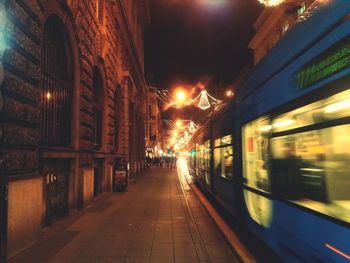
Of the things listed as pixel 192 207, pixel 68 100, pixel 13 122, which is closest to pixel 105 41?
pixel 68 100

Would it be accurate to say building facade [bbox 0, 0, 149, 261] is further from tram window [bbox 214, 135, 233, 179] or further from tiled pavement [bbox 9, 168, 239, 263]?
tram window [bbox 214, 135, 233, 179]

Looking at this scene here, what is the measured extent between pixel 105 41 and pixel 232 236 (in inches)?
425

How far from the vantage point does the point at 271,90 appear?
19.5 ft

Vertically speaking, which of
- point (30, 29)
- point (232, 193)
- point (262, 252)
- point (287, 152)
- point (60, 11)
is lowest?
point (262, 252)

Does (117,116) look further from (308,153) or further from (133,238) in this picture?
(308,153)

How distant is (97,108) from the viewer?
16.8 meters

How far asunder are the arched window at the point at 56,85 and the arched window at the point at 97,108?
4.14 meters

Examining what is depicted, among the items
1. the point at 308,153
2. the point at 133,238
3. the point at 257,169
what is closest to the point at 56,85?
the point at 133,238

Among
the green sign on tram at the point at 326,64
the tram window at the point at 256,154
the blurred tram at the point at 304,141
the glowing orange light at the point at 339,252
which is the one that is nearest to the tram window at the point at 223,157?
the tram window at the point at 256,154

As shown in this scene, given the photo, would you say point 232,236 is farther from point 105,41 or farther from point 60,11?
point 105,41

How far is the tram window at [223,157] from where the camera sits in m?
9.78

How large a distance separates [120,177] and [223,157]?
8.76 meters

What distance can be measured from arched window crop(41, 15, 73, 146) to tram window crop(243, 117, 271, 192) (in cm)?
514

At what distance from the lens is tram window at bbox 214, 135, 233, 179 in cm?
978
